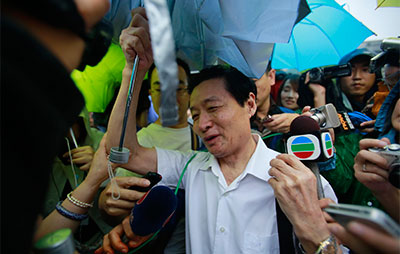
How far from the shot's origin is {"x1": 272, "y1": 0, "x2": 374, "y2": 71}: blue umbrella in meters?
2.13

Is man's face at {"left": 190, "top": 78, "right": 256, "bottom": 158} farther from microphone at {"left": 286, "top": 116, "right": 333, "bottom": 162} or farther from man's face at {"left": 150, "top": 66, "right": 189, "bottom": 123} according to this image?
man's face at {"left": 150, "top": 66, "right": 189, "bottom": 123}

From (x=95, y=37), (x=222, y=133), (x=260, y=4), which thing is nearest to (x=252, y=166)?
(x=222, y=133)

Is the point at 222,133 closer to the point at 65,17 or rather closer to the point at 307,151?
the point at 307,151

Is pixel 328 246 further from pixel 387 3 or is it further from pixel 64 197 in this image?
pixel 64 197

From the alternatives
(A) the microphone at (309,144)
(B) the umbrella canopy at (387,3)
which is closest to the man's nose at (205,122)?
(A) the microphone at (309,144)

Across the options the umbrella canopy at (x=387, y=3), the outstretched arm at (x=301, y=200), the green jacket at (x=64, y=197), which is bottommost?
the green jacket at (x=64, y=197)

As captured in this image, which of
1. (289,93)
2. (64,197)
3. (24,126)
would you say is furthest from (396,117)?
(64,197)

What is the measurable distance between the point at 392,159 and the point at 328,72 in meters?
1.76

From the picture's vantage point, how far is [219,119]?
4.66 ft

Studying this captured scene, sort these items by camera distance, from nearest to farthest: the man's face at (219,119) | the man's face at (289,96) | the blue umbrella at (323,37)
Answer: the man's face at (219,119)
the blue umbrella at (323,37)
the man's face at (289,96)

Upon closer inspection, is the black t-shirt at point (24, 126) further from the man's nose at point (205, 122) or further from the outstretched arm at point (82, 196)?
the man's nose at point (205, 122)

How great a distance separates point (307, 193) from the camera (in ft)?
3.21

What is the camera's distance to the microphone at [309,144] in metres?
1.05

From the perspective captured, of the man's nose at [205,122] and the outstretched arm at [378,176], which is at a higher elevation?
the outstretched arm at [378,176]
